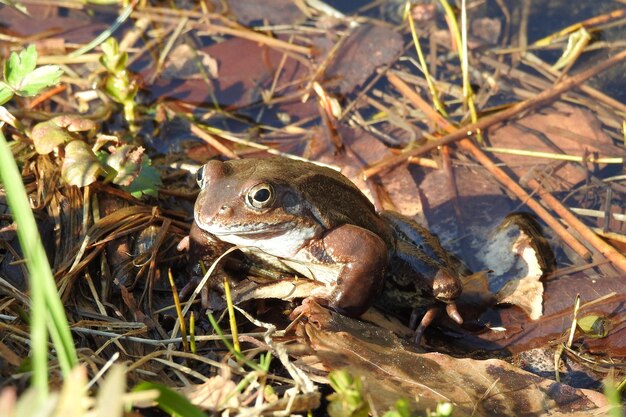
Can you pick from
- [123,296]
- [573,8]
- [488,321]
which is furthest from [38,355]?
[573,8]

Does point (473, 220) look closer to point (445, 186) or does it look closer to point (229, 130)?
point (445, 186)

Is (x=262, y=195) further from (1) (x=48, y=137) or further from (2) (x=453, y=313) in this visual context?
(1) (x=48, y=137)

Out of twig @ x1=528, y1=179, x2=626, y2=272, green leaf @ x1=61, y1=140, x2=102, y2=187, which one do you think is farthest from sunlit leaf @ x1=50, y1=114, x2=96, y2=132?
twig @ x1=528, y1=179, x2=626, y2=272

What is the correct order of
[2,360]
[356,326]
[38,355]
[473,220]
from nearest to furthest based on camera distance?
[38,355] → [2,360] → [356,326] → [473,220]

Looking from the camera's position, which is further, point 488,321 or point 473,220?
point 473,220

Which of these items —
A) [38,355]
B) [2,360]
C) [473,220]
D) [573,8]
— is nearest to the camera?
[38,355]

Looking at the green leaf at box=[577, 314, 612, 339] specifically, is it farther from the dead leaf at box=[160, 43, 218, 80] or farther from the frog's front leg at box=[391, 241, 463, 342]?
the dead leaf at box=[160, 43, 218, 80]

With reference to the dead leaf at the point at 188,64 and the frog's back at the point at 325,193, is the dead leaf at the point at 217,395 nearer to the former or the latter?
the frog's back at the point at 325,193

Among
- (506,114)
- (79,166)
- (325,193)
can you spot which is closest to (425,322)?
(325,193)
